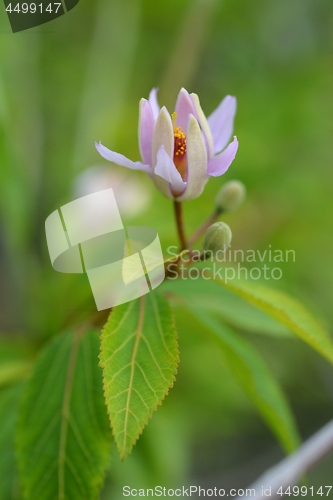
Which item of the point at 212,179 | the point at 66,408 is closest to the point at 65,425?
the point at 66,408

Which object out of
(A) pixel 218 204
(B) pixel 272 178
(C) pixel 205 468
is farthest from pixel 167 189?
(C) pixel 205 468

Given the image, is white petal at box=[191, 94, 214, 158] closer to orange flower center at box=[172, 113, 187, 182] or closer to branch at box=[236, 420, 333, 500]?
orange flower center at box=[172, 113, 187, 182]

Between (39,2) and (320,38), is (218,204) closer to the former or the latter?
(39,2)

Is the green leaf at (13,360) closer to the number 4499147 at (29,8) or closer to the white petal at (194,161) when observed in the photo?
the white petal at (194,161)

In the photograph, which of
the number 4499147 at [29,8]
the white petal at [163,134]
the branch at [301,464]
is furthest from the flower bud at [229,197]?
the number 4499147 at [29,8]

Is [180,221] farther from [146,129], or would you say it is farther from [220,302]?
[220,302]

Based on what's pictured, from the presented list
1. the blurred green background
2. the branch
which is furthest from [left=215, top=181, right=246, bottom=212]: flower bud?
the branch

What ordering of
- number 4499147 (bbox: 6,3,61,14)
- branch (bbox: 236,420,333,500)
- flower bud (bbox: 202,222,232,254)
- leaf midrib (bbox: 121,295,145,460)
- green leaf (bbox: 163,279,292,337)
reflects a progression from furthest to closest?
number 4499147 (bbox: 6,3,61,14) < green leaf (bbox: 163,279,292,337) < branch (bbox: 236,420,333,500) < flower bud (bbox: 202,222,232,254) < leaf midrib (bbox: 121,295,145,460)
